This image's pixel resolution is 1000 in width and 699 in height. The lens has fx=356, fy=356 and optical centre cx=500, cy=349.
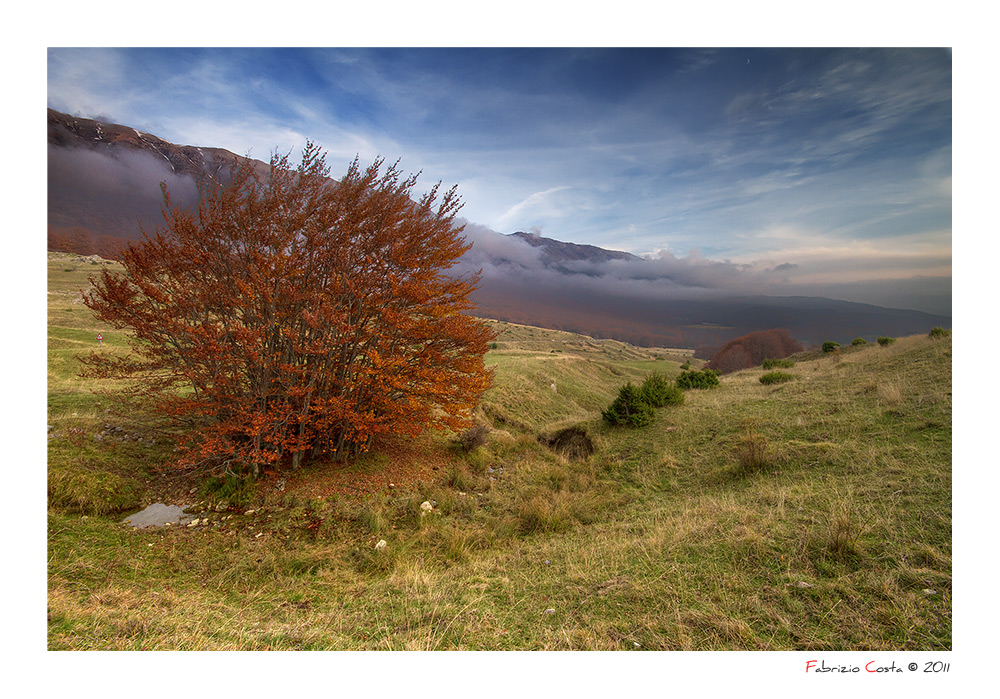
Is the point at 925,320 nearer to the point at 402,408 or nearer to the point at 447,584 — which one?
the point at 447,584

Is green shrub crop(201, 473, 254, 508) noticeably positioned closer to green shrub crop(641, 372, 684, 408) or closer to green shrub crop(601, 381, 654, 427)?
green shrub crop(601, 381, 654, 427)

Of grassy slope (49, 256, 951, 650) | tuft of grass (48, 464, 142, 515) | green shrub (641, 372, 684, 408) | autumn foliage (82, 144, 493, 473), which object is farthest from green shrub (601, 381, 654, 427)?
tuft of grass (48, 464, 142, 515)

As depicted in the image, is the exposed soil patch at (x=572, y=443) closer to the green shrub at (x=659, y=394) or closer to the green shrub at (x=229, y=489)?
the green shrub at (x=659, y=394)

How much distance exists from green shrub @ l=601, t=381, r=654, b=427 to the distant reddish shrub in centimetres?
1831

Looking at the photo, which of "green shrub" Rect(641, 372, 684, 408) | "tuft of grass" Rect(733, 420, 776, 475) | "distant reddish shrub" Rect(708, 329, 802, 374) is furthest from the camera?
"distant reddish shrub" Rect(708, 329, 802, 374)

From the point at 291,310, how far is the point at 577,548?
710 cm

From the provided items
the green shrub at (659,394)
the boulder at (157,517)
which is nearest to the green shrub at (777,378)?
the green shrub at (659,394)

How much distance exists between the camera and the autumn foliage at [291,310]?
691 cm

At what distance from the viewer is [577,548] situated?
5676 mm

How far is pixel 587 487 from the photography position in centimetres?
936

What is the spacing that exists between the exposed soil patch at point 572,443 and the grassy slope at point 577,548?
1.15m

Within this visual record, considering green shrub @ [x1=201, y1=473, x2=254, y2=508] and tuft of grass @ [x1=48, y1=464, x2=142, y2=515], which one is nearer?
tuft of grass @ [x1=48, y1=464, x2=142, y2=515]

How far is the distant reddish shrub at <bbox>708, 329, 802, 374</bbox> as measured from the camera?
88.1ft
